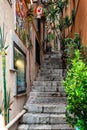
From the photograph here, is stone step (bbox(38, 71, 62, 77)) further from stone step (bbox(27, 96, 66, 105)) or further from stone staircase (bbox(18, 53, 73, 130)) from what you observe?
stone step (bbox(27, 96, 66, 105))

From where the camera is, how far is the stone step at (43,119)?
644 cm

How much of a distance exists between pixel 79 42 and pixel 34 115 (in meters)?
2.75

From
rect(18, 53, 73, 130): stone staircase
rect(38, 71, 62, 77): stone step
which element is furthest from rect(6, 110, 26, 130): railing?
rect(38, 71, 62, 77): stone step

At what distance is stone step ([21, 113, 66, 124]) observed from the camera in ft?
21.1

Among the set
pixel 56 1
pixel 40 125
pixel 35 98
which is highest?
pixel 56 1

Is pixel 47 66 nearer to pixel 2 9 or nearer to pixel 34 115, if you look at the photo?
pixel 34 115

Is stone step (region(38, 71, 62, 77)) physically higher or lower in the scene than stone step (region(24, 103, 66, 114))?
higher

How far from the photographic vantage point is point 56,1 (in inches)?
446

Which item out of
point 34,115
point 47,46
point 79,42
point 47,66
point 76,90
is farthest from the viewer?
point 47,46

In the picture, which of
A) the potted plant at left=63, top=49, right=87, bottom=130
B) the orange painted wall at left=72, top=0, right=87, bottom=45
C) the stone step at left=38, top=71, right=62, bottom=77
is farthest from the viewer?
the stone step at left=38, top=71, right=62, bottom=77

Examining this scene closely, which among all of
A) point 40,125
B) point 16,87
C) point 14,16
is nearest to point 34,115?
point 40,125

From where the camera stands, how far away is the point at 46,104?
752cm

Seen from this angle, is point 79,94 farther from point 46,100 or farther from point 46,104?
point 46,100

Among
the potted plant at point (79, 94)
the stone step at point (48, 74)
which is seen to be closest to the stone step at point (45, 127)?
the potted plant at point (79, 94)
